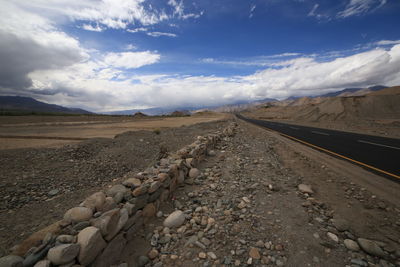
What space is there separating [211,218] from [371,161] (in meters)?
7.19

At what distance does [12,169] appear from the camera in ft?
21.7

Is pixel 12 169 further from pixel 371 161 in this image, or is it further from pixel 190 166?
pixel 371 161

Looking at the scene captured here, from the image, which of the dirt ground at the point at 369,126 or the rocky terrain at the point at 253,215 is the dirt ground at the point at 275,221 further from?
the dirt ground at the point at 369,126

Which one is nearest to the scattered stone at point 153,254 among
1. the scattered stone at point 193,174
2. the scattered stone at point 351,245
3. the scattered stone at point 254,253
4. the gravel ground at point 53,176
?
the scattered stone at point 254,253

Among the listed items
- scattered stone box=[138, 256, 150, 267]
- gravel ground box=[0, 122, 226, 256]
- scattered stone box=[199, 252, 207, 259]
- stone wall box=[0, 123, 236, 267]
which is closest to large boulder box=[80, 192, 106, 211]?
stone wall box=[0, 123, 236, 267]

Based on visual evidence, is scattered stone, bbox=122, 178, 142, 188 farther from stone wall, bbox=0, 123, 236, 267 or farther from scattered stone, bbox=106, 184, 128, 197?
scattered stone, bbox=106, 184, 128, 197

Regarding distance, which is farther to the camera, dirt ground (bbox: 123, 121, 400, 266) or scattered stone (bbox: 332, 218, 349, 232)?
scattered stone (bbox: 332, 218, 349, 232)

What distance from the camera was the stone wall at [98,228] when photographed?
5.75ft

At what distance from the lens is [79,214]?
90.3 inches

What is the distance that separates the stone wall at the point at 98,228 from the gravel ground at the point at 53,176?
1.85 metres

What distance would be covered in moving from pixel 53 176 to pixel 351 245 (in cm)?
899

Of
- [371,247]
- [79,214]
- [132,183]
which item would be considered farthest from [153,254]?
[371,247]

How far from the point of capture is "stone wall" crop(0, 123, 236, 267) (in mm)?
1754

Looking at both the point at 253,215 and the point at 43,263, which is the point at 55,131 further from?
the point at 253,215
